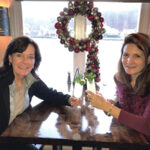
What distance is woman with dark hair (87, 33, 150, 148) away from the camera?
0.90 metres

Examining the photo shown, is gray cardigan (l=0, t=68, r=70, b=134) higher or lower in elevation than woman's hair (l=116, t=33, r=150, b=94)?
lower

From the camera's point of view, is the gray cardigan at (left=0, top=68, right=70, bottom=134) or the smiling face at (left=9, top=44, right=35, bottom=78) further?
the smiling face at (left=9, top=44, right=35, bottom=78)

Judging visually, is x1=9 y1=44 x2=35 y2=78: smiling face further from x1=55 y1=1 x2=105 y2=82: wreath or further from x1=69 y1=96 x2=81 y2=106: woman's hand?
x1=55 y1=1 x2=105 y2=82: wreath

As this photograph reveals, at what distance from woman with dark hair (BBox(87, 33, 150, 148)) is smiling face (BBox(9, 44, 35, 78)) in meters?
0.52

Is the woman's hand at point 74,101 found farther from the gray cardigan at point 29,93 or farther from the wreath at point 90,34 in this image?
the wreath at point 90,34

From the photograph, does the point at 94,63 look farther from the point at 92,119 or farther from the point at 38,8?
the point at 38,8

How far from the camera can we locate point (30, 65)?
1201mm

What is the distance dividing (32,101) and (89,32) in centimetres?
102

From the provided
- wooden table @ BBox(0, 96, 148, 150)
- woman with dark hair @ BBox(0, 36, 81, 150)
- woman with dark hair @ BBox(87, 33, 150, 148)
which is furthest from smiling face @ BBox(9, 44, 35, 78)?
woman with dark hair @ BBox(87, 33, 150, 148)

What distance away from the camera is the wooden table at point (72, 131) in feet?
2.72

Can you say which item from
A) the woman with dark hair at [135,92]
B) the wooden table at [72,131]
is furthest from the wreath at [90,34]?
the wooden table at [72,131]

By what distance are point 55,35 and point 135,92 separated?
1291mm

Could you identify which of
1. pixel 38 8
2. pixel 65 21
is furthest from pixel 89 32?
pixel 38 8

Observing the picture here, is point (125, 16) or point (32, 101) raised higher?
point (125, 16)
